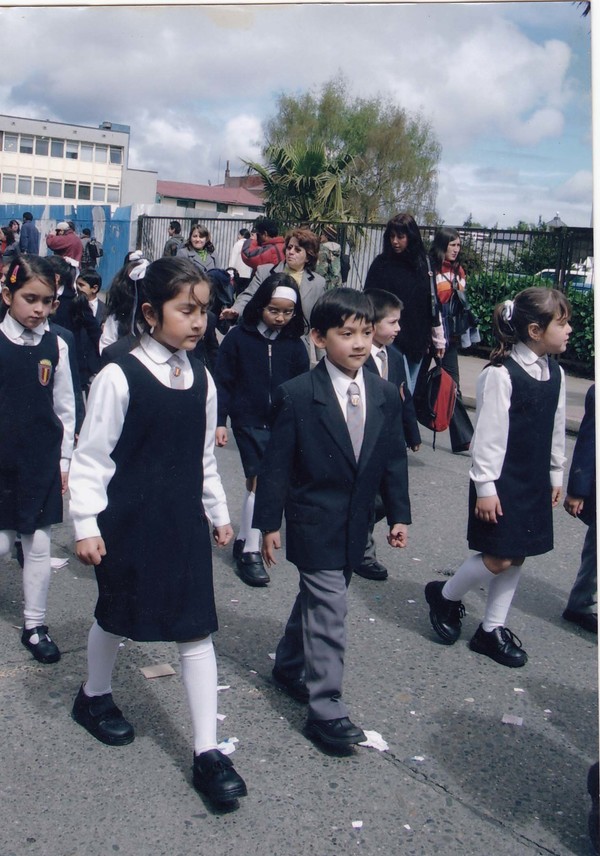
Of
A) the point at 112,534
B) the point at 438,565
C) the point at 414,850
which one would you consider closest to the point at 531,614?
the point at 438,565

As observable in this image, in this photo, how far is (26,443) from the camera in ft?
13.1

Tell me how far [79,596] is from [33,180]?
102ft

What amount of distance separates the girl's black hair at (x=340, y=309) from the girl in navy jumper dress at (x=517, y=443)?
0.80 m

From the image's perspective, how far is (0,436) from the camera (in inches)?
156

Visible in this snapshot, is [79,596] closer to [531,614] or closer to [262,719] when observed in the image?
[262,719]

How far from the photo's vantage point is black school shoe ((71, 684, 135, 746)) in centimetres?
330

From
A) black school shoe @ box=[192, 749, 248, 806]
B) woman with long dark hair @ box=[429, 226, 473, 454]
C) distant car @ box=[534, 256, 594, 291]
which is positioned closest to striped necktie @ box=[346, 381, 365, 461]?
black school shoe @ box=[192, 749, 248, 806]

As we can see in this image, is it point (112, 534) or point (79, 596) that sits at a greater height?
point (112, 534)

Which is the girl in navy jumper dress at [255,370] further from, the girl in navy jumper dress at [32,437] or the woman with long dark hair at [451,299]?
the woman with long dark hair at [451,299]

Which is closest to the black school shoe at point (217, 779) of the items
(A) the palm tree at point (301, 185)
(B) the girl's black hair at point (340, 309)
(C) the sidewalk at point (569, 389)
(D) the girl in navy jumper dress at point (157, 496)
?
(D) the girl in navy jumper dress at point (157, 496)

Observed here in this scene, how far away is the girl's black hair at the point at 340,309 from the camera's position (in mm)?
3406

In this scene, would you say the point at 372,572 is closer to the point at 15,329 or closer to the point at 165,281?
the point at 15,329

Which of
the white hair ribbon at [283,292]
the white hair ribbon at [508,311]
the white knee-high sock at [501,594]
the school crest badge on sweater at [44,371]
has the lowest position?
the white knee-high sock at [501,594]

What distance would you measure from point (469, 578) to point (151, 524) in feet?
5.55
